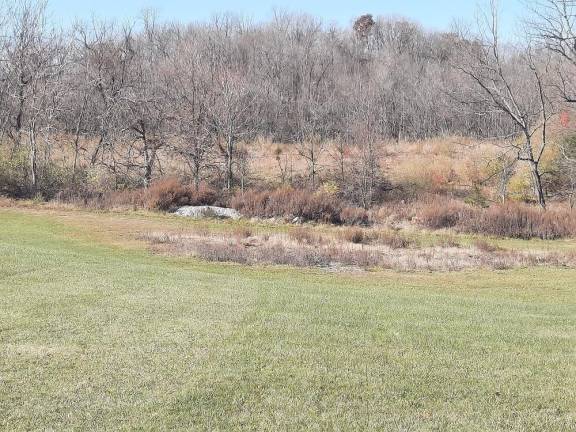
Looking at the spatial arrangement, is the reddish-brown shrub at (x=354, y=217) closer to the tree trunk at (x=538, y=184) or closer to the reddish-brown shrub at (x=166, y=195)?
the reddish-brown shrub at (x=166, y=195)

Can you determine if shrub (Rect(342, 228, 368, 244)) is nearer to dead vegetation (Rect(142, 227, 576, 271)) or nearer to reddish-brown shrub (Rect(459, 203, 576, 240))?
dead vegetation (Rect(142, 227, 576, 271))

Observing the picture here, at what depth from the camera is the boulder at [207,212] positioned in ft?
94.5

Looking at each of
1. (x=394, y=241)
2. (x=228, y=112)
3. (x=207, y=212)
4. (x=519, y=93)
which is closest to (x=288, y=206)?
(x=207, y=212)

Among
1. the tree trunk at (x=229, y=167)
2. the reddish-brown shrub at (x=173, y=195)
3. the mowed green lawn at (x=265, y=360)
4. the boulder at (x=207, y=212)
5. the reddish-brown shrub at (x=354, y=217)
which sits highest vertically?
the tree trunk at (x=229, y=167)

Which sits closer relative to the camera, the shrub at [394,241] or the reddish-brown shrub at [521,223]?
the shrub at [394,241]

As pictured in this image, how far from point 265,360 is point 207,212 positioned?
76.3 ft

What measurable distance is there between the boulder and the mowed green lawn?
60.0ft

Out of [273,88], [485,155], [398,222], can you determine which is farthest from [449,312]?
[273,88]

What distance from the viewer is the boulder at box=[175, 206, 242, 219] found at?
2880 centimetres

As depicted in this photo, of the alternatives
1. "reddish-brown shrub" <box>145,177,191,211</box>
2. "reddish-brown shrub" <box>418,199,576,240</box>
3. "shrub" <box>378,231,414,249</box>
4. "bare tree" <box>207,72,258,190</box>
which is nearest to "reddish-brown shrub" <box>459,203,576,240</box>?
"reddish-brown shrub" <box>418,199,576,240</box>

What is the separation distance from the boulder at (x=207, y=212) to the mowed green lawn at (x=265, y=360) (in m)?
18.3

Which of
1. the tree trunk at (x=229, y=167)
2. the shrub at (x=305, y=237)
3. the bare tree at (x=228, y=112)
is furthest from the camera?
the bare tree at (x=228, y=112)

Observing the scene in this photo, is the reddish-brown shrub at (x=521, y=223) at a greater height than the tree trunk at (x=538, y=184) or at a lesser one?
lesser

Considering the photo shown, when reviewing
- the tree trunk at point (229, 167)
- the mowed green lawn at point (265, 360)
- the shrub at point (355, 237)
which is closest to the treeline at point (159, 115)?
the tree trunk at point (229, 167)
